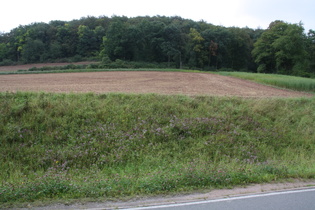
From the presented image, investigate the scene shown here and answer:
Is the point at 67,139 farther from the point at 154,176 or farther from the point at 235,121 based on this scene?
the point at 235,121

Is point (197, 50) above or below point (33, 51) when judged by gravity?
below

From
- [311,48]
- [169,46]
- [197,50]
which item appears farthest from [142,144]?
[311,48]

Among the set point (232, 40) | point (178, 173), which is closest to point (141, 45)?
point (232, 40)

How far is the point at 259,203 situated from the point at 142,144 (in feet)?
19.5

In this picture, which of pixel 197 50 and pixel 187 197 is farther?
pixel 197 50

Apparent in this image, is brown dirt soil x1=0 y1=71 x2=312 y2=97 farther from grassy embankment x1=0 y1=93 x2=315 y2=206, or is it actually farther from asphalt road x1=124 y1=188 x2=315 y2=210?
asphalt road x1=124 y1=188 x2=315 y2=210

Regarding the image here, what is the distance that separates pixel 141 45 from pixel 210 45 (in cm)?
1855

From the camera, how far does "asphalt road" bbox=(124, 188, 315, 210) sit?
479cm

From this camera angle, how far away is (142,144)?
10250 mm

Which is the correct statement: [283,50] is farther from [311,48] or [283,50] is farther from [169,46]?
[169,46]

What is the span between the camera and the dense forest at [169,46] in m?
59.0

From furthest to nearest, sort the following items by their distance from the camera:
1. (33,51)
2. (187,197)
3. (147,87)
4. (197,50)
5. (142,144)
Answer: (33,51)
(197,50)
(147,87)
(142,144)
(187,197)

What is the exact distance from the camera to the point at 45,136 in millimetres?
10609

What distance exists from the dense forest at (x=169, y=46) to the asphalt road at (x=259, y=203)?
50730mm
